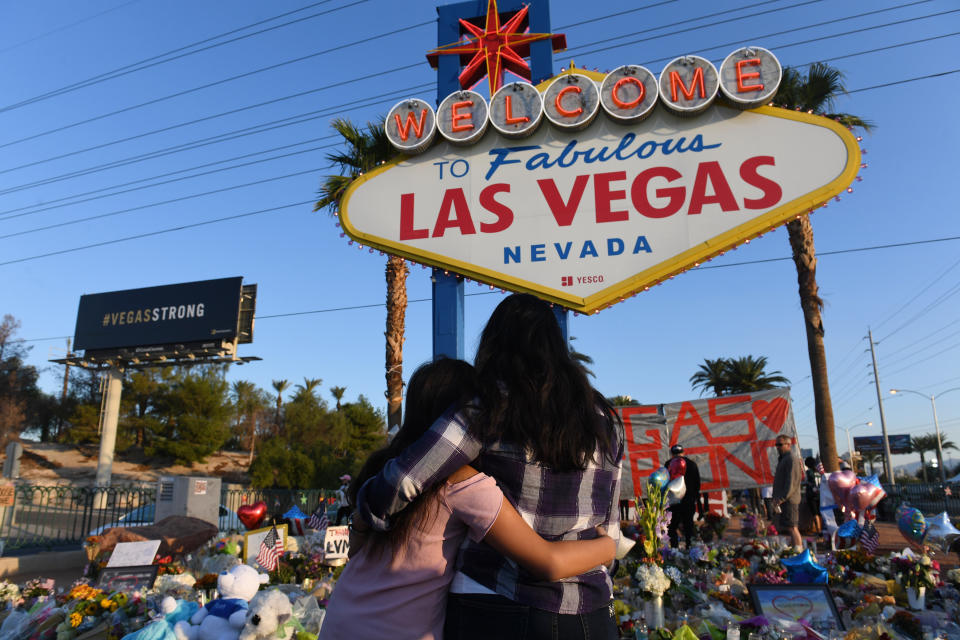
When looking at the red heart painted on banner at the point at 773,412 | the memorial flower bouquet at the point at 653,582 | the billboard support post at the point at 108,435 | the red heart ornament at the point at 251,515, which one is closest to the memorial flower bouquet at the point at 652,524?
the memorial flower bouquet at the point at 653,582

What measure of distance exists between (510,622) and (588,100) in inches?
290

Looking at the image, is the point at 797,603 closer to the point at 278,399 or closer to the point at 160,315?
the point at 160,315

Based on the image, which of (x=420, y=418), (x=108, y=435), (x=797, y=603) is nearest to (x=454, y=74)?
(x=797, y=603)

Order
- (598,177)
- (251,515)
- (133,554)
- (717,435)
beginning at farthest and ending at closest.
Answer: (717,435), (598,177), (251,515), (133,554)

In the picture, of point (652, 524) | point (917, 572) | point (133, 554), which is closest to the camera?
point (917, 572)

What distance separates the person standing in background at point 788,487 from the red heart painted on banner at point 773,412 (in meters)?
4.02

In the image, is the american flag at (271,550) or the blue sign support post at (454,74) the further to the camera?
the blue sign support post at (454,74)

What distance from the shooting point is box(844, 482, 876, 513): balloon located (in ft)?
21.4

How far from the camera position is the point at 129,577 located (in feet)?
17.4

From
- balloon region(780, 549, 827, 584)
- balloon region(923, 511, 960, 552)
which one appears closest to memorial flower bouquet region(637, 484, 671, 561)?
balloon region(780, 549, 827, 584)

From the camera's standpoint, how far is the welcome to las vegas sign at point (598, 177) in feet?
23.9

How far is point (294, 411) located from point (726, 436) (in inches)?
1278

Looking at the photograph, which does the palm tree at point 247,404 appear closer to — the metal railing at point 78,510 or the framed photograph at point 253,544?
the metal railing at point 78,510

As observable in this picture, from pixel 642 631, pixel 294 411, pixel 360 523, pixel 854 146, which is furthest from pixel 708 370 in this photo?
pixel 360 523
